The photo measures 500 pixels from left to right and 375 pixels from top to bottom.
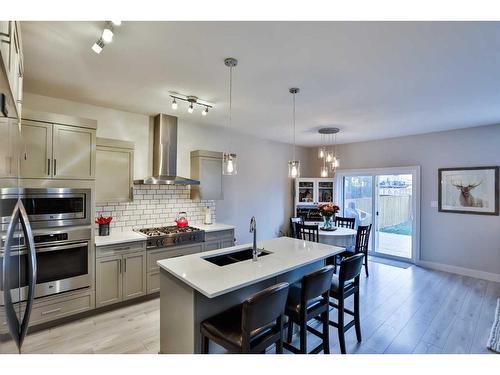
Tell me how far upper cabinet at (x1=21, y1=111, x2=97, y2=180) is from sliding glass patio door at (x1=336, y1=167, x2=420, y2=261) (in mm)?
5258

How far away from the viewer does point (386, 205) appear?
5.46 metres

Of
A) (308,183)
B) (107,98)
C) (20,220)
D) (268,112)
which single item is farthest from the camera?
(308,183)

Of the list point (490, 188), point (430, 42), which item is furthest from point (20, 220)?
point (490, 188)

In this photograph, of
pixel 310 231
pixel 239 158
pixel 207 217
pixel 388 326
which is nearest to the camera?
pixel 388 326

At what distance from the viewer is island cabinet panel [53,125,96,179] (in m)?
2.67

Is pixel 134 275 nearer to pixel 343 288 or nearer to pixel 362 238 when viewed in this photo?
pixel 343 288

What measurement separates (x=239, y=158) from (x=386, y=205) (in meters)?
3.44

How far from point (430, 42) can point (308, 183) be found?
4.38 metres

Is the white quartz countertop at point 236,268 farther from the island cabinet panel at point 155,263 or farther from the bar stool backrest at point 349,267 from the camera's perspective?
the island cabinet panel at point 155,263

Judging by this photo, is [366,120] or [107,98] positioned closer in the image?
[107,98]

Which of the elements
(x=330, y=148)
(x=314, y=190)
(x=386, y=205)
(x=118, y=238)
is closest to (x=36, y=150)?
(x=118, y=238)
